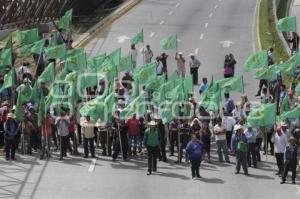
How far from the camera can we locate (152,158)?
24.0m

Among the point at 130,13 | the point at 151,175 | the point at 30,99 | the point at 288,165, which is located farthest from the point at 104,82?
the point at 130,13

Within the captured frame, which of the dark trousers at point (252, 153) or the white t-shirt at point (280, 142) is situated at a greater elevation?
the white t-shirt at point (280, 142)

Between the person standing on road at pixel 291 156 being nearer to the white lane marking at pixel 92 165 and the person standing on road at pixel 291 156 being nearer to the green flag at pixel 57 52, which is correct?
the white lane marking at pixel 92 165

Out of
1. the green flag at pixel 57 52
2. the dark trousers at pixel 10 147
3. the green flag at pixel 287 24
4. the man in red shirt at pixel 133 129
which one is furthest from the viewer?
the green flag at pixel 287 24

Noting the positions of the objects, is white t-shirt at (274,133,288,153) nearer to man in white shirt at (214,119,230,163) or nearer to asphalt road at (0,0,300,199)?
asphalt road at (0,0,300,199)

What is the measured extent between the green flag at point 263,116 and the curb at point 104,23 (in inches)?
714

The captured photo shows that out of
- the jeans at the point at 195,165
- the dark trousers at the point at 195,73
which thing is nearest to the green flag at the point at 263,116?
the jeans at the point at 195,165

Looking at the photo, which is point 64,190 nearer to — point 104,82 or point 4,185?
point 4,185

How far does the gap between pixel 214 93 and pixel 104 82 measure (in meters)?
4.46

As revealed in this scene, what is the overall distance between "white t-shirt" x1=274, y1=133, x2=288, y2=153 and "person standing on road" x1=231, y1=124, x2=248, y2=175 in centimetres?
85

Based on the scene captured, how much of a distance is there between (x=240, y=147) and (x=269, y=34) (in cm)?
2044

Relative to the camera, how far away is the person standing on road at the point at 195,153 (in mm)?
23266

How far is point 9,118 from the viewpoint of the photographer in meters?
24.8

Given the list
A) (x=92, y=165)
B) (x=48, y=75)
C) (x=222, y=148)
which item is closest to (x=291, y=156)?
(x=222, y=148)
